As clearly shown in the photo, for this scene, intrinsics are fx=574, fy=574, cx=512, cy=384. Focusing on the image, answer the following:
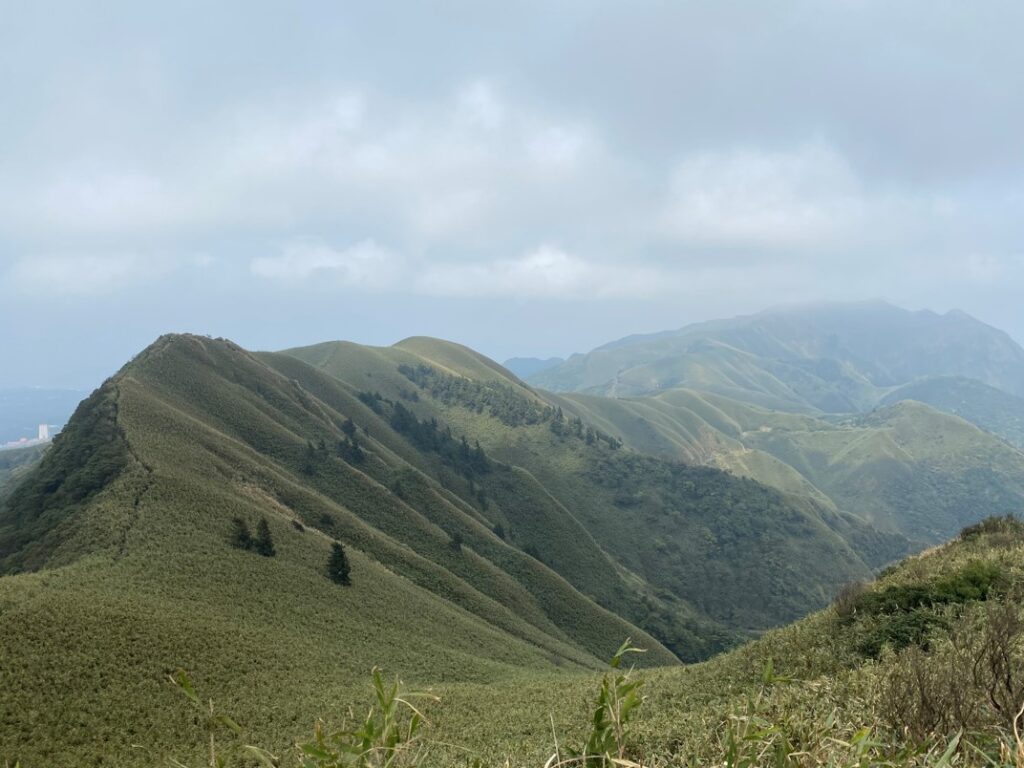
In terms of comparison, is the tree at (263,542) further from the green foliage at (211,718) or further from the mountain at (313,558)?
the green foliage at (211,718)

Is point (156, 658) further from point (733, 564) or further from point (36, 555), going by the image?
point (733, 564)

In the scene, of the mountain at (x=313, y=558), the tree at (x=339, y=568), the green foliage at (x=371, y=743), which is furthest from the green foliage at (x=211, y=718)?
the tree at (x=339, y=568)

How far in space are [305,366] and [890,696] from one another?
160759 mm

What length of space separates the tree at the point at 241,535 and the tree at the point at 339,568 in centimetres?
898

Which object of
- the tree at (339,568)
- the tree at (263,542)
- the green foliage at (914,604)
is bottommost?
the tree at (339,568)

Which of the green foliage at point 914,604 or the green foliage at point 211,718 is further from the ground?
the green foliage at point 211,718

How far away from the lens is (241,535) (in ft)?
202

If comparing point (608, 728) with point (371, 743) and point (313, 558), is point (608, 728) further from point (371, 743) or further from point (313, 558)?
point (313, 558)

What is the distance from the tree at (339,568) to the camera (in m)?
63.5

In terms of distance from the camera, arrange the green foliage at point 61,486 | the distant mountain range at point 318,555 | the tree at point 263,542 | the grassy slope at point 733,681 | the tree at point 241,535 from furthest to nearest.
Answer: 1. the tree at point 263,542
2. the tree at point 241,535
3. the green foliage at point 61,486
4. the distant mountain range at point 318,555
5. the grassy slope at point 733,681

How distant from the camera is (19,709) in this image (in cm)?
3041

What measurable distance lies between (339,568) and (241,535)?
1104 cm

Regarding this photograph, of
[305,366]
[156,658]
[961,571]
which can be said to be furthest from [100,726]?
[305,366]

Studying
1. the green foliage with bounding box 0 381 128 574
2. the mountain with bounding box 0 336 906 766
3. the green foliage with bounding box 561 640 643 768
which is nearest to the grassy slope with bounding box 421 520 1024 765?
the green foliage with bounding box 561 640 643 768
